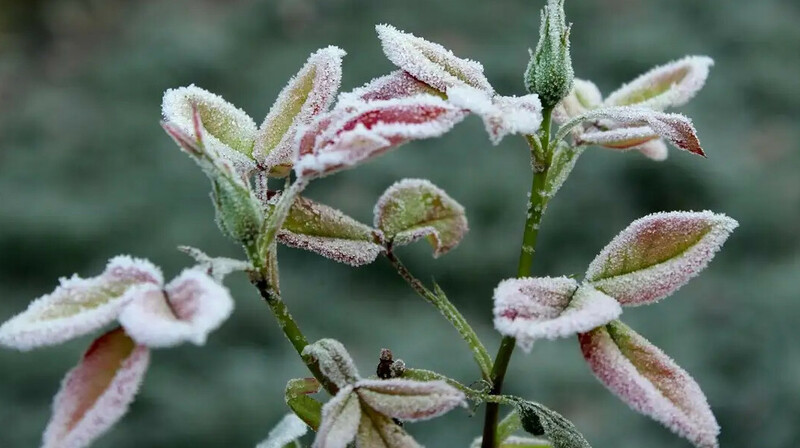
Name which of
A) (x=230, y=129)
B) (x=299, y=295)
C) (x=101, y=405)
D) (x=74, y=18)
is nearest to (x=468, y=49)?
(x=299, y=295)

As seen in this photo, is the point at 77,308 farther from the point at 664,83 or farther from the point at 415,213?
the point at 664,83

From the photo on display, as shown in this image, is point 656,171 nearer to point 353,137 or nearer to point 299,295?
point 299,295

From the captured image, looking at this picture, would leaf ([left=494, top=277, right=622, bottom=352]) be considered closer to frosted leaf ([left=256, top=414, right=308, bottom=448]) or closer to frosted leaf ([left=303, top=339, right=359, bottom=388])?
frosted leaf ([left=303, top=339, right=359, bottom=388])

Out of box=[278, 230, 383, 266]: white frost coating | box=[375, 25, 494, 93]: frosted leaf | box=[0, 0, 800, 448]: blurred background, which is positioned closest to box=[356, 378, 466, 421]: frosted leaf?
box=[278, 230, 383, 266]: white frost coating

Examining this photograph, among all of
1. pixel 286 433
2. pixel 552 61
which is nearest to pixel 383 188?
pixel 286 433

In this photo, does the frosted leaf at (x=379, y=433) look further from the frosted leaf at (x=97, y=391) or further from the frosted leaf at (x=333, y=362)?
the frosted leaf at (x=97, y=391)

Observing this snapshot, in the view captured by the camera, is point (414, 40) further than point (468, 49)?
No

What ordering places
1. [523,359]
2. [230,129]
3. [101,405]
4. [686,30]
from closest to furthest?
[101,405] < [230,129] < [523,359] < [686,30]
